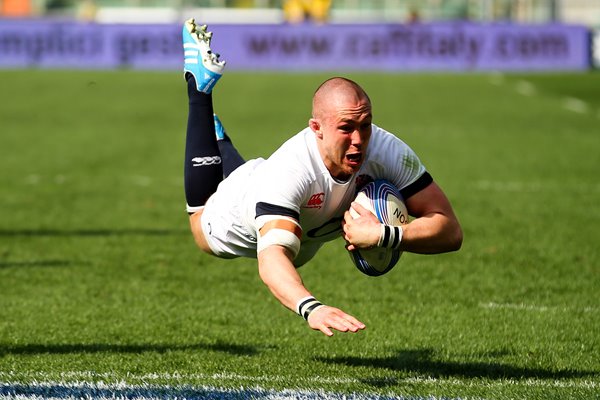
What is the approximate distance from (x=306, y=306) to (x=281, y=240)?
565 mm

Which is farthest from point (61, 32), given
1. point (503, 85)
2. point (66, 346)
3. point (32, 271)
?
point (66, 346)

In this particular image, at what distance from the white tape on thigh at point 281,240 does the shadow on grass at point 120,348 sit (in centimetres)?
136

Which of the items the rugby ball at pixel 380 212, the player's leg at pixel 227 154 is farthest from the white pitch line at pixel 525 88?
the rugby ball at pixel 380 212

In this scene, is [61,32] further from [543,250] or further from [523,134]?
[543,250]

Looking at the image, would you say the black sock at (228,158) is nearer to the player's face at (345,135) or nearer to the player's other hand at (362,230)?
the player's face at (345,135)

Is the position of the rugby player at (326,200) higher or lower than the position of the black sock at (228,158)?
higher

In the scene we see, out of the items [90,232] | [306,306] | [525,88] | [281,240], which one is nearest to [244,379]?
[281,240]

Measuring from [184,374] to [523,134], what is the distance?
688 inches

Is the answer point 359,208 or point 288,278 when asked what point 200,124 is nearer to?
point 359,208

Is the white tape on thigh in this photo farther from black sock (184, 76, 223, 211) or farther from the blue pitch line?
black sock (184, 76, 223, 211)

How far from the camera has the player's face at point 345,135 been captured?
621cm

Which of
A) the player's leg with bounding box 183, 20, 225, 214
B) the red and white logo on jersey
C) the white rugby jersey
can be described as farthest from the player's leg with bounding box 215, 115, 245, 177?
the red and white logo on jersey

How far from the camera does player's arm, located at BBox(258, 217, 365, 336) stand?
5402mm

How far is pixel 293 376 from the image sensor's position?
21.5 feet
